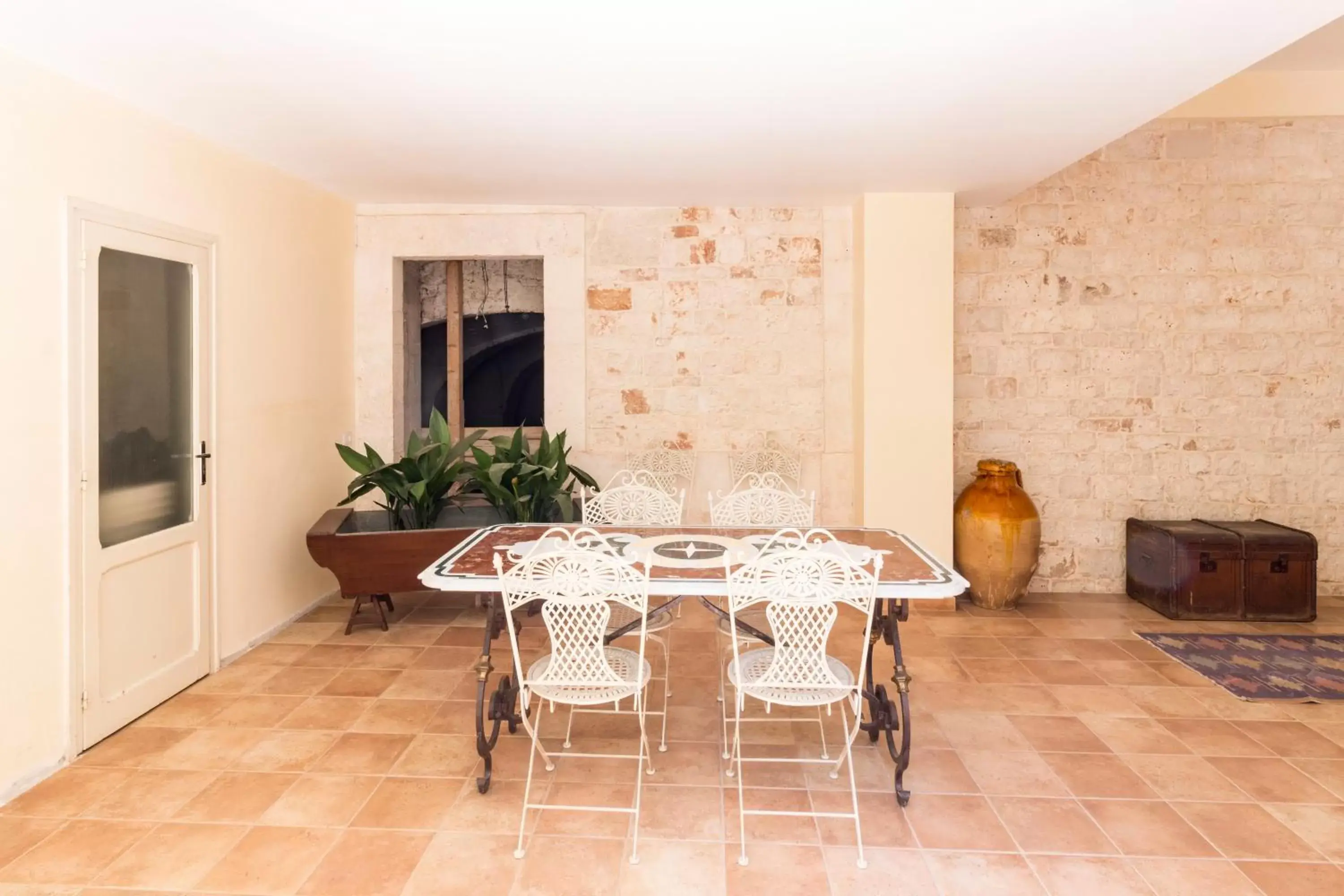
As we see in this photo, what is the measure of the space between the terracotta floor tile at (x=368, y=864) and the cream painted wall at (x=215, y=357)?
1275 millimetres

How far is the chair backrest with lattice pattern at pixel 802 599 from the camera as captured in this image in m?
2.29

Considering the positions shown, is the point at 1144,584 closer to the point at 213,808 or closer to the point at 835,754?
the point at 835,754

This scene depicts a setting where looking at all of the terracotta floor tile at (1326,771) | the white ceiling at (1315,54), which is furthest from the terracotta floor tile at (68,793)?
the white ceiling at (1315,54)

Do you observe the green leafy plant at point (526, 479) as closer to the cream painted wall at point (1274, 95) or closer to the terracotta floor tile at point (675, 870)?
the terracotta floor tile at point (675, 870)

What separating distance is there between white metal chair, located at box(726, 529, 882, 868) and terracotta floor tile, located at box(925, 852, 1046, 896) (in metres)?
0.22

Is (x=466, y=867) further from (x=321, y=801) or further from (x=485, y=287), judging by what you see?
(x=485, y=287)

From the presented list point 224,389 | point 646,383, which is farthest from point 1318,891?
point 224,389

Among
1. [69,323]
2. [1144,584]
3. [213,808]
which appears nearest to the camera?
[213,808]

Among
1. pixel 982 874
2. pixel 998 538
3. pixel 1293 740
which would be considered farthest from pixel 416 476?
pixel 1293 740

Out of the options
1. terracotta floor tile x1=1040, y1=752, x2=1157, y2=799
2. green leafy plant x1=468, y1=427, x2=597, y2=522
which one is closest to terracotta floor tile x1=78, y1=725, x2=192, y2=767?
green leafy plant x1=468, y1=427, x2=597, y2=522

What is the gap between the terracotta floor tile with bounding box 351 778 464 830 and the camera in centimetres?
244

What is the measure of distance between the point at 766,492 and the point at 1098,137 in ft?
7.58

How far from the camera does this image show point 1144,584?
196 inches

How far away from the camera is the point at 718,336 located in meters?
5.33
